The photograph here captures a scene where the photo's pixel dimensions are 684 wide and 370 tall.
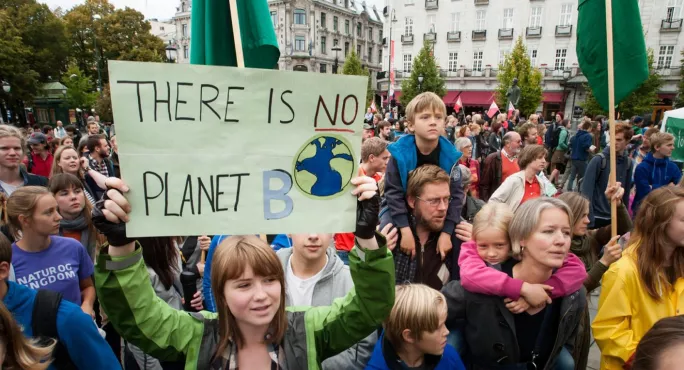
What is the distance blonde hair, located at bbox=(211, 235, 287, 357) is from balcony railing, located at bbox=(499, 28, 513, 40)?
45358 mm

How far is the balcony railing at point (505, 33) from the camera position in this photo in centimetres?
4056

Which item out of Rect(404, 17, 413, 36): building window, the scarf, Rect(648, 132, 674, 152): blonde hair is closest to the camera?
the scarf

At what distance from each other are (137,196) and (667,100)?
1778 inches

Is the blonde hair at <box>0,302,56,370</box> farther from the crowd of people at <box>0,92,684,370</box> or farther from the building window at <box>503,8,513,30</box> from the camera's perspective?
the building window at <box>503,8,513,30</box>

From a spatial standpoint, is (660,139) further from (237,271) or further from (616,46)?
(237,271)

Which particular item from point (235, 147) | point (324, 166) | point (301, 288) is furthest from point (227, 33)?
point (301, 288)

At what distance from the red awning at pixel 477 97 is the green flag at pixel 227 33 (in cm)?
4267

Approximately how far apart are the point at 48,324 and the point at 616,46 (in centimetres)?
413

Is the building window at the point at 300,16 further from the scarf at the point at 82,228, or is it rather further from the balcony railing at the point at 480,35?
the scarf at the point at 82,228

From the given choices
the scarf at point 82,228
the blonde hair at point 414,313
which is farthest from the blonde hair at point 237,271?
the scarf at point 82,228

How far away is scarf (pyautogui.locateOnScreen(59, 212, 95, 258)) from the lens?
3426 millimetres

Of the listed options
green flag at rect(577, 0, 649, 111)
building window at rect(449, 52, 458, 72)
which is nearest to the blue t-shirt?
green flag at rect(577, 0, 649, 111)

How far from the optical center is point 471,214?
388 cm

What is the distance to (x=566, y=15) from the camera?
38094 millimetres
